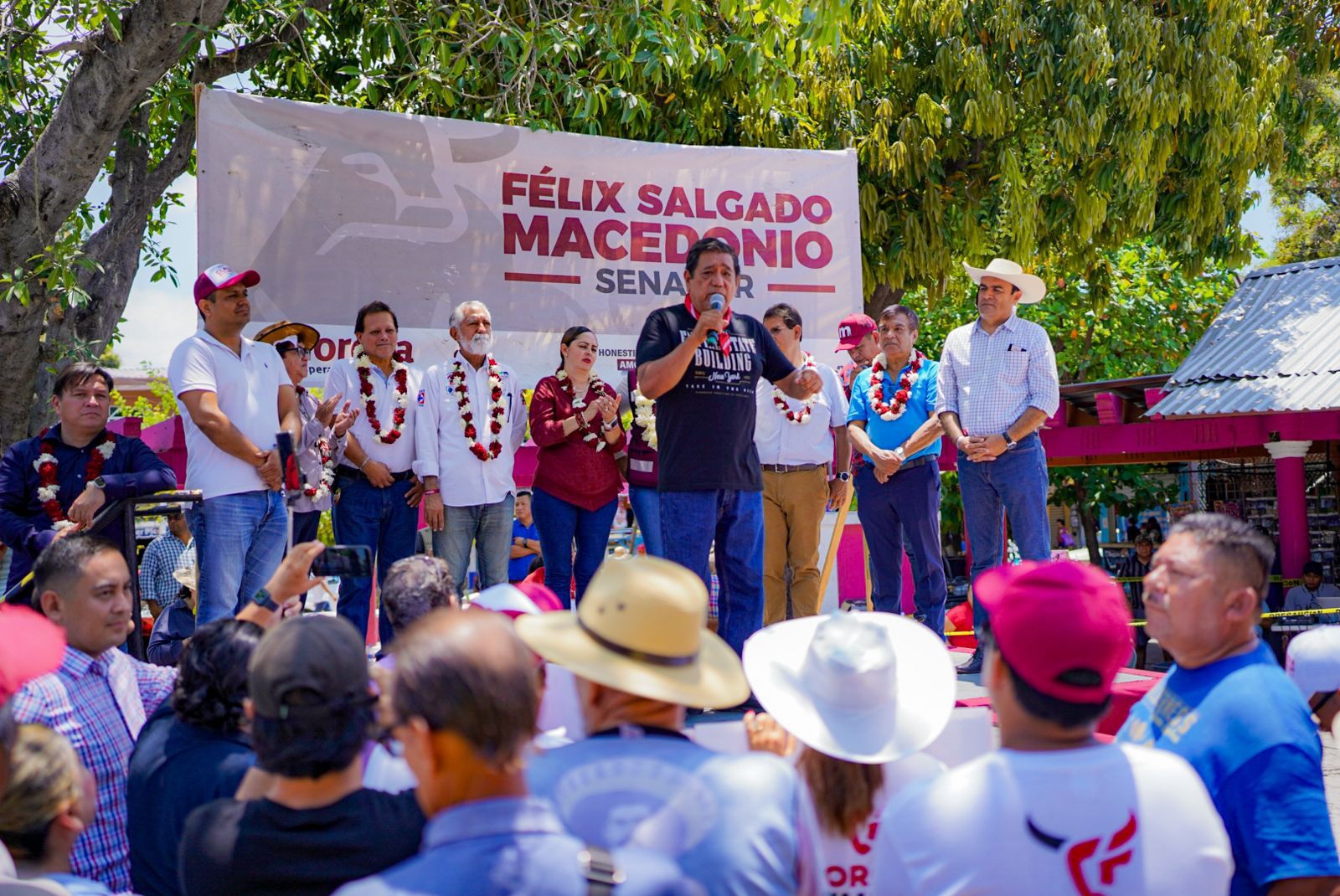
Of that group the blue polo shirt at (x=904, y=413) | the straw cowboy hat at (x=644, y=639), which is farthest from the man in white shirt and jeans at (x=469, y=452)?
the straw cowboy hat at (x=644, y=639)

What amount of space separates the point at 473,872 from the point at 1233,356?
45.2 feet

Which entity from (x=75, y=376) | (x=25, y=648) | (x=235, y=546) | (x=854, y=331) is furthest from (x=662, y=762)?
(x=854, y=331)

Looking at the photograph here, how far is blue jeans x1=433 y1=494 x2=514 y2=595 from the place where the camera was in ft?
20.0

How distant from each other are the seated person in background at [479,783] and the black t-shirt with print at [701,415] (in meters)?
3.07

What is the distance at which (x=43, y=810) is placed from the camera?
217cm

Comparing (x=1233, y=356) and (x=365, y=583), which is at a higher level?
(x=1233, y=356)

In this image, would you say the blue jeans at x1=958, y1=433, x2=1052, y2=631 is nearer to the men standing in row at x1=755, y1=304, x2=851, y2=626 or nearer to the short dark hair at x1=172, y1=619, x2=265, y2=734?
the men standing in row at x1=755, y1=304, x2=851, y2=626

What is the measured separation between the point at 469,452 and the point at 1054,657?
434 centimetres

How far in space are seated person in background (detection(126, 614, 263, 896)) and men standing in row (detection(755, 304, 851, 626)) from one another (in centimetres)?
391

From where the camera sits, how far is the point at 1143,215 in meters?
11.7

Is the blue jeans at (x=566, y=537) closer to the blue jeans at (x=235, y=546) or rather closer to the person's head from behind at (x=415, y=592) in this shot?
the blue jeans at (x=235, y=546)

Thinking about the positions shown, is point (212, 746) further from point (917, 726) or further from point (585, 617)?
point (917, 726)

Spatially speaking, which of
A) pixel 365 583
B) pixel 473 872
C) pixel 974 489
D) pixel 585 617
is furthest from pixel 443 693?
pixel 974 489

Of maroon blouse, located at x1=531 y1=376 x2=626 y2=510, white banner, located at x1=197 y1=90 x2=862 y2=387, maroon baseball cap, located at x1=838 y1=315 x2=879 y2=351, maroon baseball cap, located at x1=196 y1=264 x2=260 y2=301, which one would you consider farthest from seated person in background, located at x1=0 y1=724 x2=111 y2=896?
maroon baseball cap, located at x1=838 y1=315 x2=879 y2=351
